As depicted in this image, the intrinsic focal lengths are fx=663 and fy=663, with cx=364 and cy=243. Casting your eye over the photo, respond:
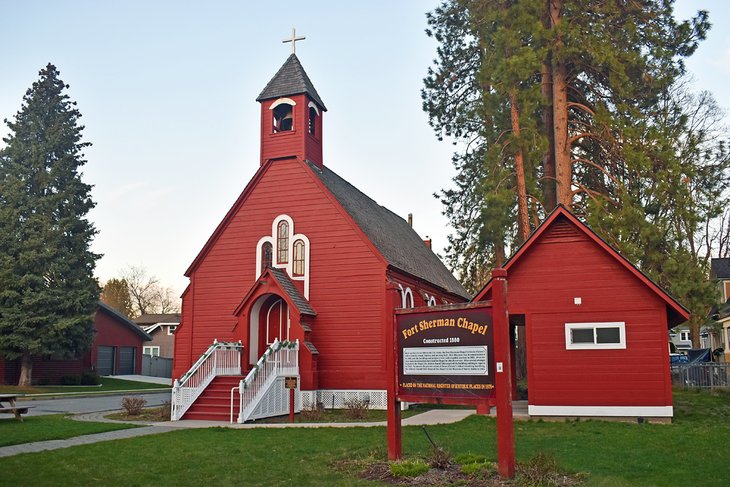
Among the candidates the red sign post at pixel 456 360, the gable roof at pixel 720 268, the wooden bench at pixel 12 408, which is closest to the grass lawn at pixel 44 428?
the wooden bench at pixel 12 408

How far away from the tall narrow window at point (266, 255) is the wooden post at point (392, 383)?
13.1 meters

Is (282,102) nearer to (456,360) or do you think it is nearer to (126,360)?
(456,360)

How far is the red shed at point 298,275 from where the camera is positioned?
22266 millimetres

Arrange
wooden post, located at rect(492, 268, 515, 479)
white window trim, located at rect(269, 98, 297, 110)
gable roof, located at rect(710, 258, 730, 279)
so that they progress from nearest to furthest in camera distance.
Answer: wooden post, located at rect(492, 268, 515, 479) < white window trim, located at rect(269, 98, 297, 110) < gable roof, located at rect(710, 258, 730, 279)

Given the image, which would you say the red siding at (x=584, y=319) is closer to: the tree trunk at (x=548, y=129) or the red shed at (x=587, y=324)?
the red shed at (x=587, y=324)

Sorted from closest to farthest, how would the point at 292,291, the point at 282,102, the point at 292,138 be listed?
the point at 292,291 → the point at 292,138 → the point at 282,102

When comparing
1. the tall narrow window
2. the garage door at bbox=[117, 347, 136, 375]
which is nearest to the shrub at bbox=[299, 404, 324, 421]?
the tall narrow window

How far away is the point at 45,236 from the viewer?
3506 cm

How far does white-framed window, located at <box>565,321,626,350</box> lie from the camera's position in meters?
16.9

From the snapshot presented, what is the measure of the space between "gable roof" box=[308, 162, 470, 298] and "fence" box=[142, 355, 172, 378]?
2607cm

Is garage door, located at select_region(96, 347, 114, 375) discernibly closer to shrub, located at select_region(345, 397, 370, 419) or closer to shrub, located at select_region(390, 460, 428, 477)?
shrub, located at select_region(345, 397, 370, 419)

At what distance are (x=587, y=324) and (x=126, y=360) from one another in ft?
131

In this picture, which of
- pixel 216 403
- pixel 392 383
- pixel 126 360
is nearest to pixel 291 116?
pixel 216 403

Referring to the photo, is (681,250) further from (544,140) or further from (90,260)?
(90,260)
